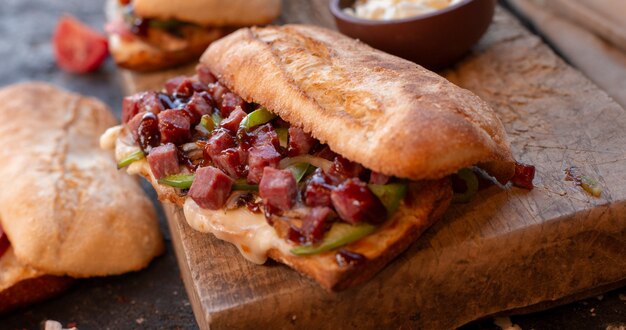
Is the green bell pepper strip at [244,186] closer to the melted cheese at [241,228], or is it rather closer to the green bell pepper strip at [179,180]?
the melted cheese at [241,228]

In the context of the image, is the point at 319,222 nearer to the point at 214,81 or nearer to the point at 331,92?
the point at 331,92

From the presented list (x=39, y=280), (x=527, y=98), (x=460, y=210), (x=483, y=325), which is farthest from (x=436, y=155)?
(x=39, y=280)

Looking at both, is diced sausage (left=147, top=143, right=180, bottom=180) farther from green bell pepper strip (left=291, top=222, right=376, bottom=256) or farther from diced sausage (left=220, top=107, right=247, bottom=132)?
green bell pepper strip (left=291, top=222, right=376, bottom=256)

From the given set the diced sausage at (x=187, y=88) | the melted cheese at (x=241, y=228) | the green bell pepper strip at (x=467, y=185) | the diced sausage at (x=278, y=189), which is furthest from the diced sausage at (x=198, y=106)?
the green bell pepper strip at (x=467, y=185)

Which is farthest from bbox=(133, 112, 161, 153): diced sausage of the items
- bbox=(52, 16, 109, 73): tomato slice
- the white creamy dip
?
bbox=(52, 16, 109, 73): tomato slice

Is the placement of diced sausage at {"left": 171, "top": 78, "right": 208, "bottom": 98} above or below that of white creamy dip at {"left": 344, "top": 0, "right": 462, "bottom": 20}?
below

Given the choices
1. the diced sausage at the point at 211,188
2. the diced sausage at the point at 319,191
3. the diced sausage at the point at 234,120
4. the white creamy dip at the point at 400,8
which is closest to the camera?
the diced sausage at the point at 319,191
